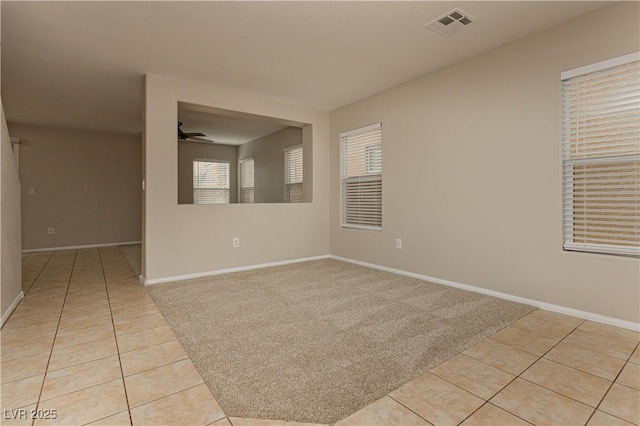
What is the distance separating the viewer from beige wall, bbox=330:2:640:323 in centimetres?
251

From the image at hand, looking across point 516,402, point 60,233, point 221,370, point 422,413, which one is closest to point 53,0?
point 221,370

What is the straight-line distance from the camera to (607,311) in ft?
8.05

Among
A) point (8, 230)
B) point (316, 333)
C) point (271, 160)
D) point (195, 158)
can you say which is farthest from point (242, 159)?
point (316, 333)

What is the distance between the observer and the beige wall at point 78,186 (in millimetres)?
6020

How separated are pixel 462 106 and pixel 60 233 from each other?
7.53 meters

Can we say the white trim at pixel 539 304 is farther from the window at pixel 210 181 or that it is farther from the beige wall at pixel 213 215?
the window at pixel 210 181

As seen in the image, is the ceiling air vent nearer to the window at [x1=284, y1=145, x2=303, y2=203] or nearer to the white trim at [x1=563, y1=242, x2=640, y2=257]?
the white trim at [x1=563, y1=242, x2=640, y2=257]

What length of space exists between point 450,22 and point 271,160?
4.88 metres

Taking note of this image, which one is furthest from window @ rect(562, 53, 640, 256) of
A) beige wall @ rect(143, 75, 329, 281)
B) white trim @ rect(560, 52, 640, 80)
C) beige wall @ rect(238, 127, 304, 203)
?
beige wall @ rect(238, 127, 304, 203)

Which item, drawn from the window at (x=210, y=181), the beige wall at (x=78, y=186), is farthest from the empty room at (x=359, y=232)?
the window at (x=210, y=181)

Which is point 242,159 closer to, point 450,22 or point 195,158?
point 195,158

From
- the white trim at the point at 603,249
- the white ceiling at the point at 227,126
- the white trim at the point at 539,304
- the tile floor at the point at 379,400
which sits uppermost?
the white ceiling at the point at 227,126

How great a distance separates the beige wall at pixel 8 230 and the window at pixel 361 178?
3.86 m

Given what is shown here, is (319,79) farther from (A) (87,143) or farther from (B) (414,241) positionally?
(A) (87,143)
